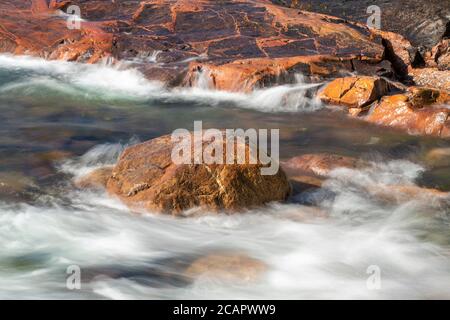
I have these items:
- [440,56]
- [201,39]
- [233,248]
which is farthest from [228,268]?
[440,56]

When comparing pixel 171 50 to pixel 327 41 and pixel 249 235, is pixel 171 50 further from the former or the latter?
pixel 249 235

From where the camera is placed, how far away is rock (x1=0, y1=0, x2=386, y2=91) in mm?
12987

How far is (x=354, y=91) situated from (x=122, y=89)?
4.87 m

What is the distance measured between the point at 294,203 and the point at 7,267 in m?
3.29

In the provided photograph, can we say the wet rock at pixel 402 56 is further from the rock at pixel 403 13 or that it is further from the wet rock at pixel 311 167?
the wet rock at pixel 311 167

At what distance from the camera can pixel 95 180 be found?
7824 millimetres

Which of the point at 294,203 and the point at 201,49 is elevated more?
the point at 201,49

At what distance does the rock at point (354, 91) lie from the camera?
37.8 feet

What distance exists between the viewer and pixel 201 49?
14.1 m

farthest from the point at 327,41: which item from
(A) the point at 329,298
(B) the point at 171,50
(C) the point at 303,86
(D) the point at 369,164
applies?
(A) the point at 329,298

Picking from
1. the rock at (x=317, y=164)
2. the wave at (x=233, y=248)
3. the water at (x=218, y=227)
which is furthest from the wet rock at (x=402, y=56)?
the wave at (x=233, y=248)

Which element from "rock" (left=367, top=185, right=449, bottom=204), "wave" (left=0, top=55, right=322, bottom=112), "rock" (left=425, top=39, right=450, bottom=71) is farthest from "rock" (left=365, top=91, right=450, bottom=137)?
"rock" (left=425, top=39, right=450, bottom=71)

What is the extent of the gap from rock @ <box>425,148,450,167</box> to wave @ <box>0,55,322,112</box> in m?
2.81

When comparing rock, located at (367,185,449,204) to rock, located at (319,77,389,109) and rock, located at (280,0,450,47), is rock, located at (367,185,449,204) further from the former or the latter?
rock, located at (280,0,450,47)
